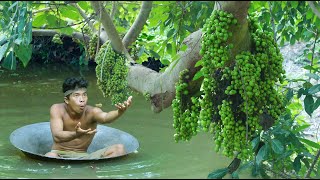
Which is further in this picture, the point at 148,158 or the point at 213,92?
the point at 148,158

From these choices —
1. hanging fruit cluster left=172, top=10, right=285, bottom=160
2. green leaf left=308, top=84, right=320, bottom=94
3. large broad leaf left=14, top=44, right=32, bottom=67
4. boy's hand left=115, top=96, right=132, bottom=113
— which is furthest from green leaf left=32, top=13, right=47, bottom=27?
green leaf left=308, top=84, right=320, bottom=94

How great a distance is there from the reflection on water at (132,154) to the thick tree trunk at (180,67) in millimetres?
947

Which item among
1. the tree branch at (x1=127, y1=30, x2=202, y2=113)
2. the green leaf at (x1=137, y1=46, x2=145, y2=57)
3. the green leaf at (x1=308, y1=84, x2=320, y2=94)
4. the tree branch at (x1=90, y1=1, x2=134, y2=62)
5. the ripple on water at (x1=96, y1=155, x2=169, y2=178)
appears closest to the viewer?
the green leaf at (x1=308, y1=84, x2=320, y2=94)

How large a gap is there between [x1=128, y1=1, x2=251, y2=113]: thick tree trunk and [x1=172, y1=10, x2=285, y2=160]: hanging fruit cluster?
0.06m

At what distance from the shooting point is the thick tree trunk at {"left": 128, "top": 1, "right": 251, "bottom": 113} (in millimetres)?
3788

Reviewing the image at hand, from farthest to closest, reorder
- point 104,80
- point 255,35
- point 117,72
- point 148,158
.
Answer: point 148,158 < point 104,80 < point 117,72 < point 255,35

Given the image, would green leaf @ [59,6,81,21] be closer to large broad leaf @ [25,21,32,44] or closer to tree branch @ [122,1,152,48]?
tree branch @ [122,1,152,48]

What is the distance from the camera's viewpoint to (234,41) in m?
3.93

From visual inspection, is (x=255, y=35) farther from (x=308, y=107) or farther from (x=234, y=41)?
(x=308, y=107)

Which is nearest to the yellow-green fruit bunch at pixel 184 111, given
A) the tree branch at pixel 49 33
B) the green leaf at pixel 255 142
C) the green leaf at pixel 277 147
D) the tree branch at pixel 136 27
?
the green leaf at pixel 255 142

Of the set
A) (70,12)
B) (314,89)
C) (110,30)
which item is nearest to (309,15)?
(314,89)

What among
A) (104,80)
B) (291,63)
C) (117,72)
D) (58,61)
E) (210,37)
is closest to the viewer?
(210,37)

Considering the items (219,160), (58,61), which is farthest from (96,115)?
(58,61)

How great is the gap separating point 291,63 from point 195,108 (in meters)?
7.69
